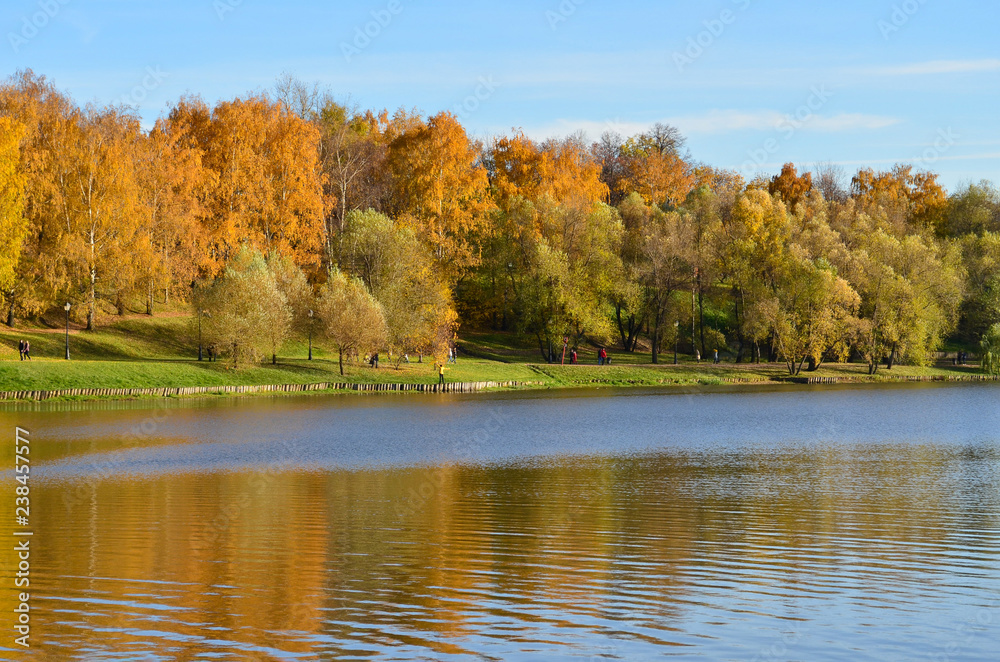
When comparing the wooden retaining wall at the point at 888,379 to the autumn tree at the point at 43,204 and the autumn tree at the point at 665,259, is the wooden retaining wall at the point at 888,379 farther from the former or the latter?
the autumn tree at the point at 43,204

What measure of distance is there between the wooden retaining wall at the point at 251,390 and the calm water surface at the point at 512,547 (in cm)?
1534

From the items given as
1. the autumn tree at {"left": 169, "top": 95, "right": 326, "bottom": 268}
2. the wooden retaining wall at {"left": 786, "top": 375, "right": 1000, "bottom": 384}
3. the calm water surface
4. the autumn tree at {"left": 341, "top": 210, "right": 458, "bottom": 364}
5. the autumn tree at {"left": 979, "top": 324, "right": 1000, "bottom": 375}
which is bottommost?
the calm water surface

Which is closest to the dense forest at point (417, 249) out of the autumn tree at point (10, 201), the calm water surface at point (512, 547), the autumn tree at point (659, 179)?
the autumn tree at point (10, 201)

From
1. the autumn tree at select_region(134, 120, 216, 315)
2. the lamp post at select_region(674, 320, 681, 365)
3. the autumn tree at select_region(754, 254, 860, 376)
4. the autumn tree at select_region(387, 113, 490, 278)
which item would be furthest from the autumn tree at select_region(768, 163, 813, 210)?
the autumn tree at select_region(134, 120, 216, 315)

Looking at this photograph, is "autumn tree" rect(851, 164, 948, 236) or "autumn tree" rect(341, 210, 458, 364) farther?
"autumn tree" rect(851, 164, 948, 236)

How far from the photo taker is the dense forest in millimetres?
61125

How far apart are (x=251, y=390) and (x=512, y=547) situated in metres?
42.9

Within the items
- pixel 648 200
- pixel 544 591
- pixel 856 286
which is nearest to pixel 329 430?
pixel 544 591

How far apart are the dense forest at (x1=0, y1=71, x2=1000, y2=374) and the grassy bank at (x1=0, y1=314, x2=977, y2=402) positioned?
1761 millimetres

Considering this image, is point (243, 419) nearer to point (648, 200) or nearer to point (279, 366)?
point (279, 366)

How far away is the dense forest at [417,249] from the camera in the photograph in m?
61.1

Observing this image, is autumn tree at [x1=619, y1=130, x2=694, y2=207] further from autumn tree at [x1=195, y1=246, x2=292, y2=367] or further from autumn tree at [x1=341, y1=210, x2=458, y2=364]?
autumn tree at [x1=195, y1=246, x2=292, y2=367]

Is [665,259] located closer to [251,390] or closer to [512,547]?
[251,390]

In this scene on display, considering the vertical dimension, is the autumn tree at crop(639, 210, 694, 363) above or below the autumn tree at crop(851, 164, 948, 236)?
below
